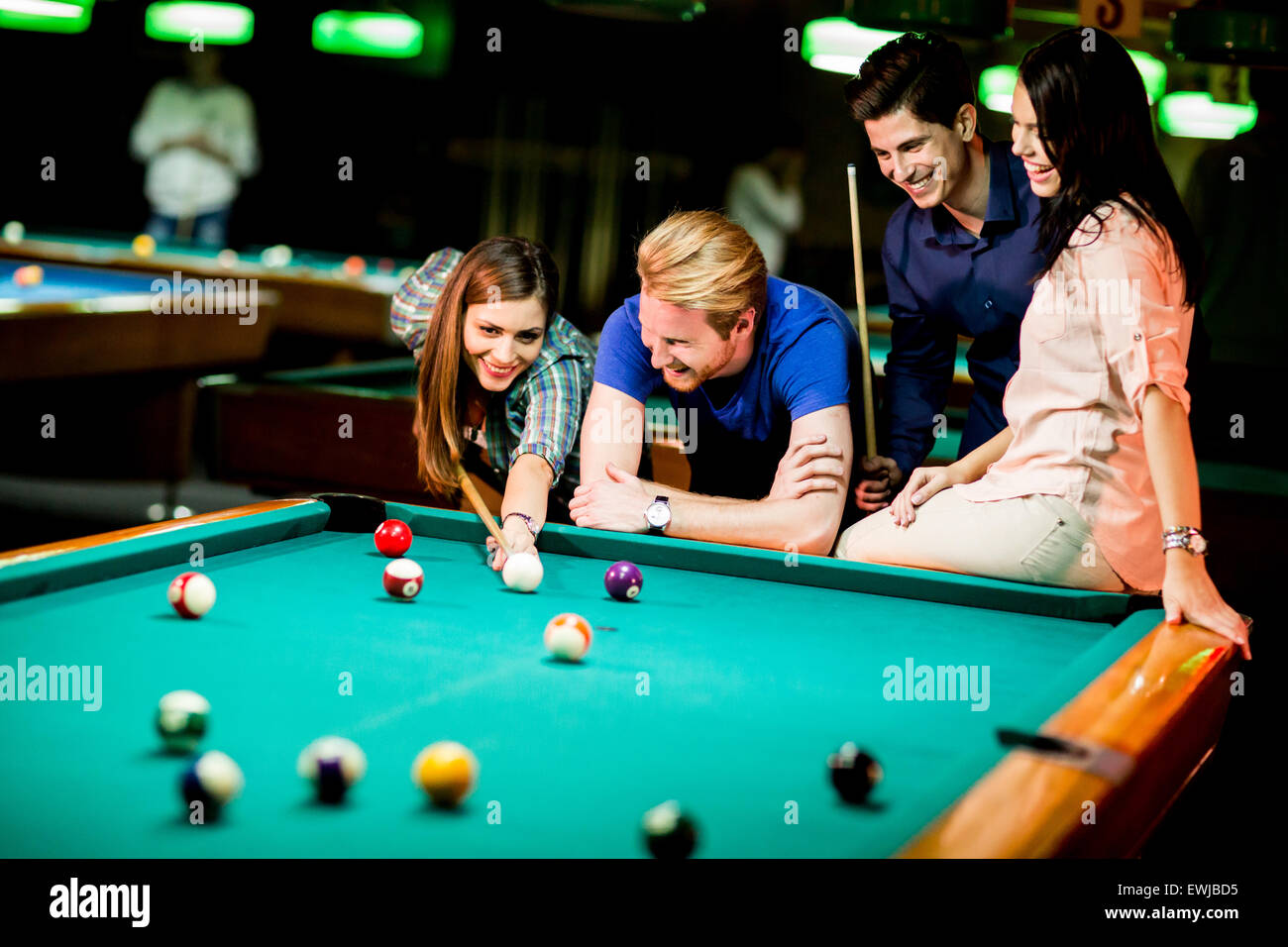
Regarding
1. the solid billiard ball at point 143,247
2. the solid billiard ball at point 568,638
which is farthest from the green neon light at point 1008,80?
the solid billiard ball at point 568,638

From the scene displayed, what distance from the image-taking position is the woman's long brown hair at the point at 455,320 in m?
2.87

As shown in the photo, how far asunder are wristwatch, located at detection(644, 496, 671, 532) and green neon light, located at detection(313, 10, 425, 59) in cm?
427

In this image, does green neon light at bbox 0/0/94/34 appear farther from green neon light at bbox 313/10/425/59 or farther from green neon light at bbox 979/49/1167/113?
green neon light at bbox 979/49/1167/113

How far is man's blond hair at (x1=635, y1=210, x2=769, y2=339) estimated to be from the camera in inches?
103

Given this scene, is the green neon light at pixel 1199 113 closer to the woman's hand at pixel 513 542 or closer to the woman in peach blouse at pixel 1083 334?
the woman in peach blouse at pixel 1083 334

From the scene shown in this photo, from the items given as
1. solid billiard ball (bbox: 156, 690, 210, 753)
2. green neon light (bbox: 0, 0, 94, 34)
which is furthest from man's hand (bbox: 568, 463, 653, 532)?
green neon light (bbox: 0, 0, 94, 34)

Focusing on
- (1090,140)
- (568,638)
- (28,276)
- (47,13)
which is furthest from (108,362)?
(1090,140)

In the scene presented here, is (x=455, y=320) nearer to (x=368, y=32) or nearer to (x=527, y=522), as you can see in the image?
(x=527, y=522)

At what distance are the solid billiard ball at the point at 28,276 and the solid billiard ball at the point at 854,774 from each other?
522 cm

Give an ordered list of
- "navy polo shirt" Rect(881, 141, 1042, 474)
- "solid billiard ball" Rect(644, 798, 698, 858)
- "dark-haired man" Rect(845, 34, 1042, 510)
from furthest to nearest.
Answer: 1. "navy polo shirt" Rect(881, 141, 1042, 474)
2. "dark-haired man" Rect(845, 34, 1042, 510)
3. "solid billiard ball" Rect(644, 798, 698, 858)

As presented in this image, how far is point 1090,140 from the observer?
90.4 inches

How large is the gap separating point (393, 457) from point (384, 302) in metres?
1.94

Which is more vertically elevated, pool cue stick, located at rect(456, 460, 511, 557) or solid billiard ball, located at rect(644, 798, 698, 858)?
pool cue stick, located at rect(456, 460, 511, 557)
